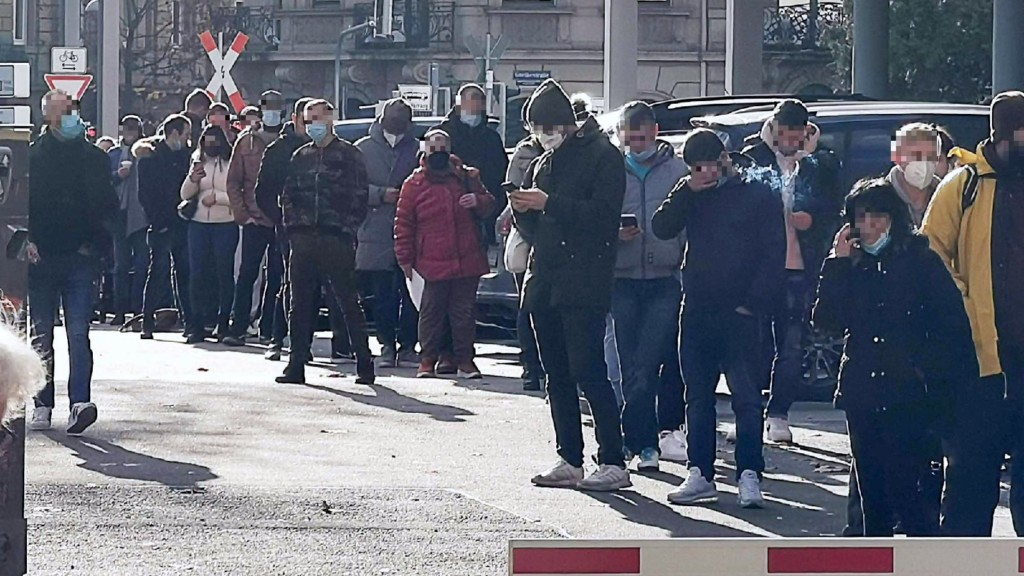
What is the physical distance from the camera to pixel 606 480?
9.85 metres

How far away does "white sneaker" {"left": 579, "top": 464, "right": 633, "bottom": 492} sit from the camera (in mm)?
9852

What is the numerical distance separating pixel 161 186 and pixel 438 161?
13.4 ft

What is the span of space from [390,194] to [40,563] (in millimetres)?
7508

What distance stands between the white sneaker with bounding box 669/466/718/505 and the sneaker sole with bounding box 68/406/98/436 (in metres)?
3.65

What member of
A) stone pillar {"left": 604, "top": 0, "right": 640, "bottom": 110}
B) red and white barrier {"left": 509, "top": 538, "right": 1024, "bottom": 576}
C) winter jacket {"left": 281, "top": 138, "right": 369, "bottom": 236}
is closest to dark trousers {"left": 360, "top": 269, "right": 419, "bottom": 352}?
winter jacket {"left": 281, "top": 138, "right": 369, "bottom": 236}

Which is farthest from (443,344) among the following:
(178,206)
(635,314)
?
(635,314)

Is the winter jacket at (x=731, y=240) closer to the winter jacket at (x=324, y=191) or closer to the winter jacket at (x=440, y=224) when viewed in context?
the winter jacket at (x=324, y=191)

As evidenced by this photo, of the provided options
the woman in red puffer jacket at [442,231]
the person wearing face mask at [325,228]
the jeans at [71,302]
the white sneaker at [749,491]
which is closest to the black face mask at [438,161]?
the woman in red puffer jacket at [442,231]

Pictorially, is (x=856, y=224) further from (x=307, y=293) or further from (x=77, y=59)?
(x=77, y=59)

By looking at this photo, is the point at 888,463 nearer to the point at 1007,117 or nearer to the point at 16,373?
the point at 1007,117

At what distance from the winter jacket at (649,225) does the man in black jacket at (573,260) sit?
0.75 meters

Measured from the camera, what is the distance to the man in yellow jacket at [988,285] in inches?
312

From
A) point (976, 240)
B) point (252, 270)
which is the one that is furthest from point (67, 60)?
point (976, 240)

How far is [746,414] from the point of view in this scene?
31.8 feet
